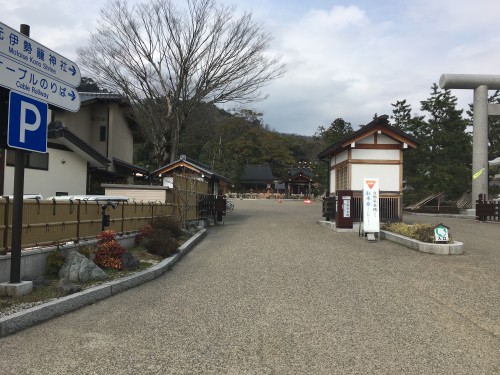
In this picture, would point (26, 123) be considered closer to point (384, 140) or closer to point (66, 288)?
point (66, 288)

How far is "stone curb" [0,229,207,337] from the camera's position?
466 cm

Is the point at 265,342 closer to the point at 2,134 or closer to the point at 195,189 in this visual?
the point at 2,134

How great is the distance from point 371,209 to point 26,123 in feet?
32.4

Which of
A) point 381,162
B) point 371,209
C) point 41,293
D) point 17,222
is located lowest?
point 41,293

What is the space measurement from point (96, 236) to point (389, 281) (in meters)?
5.73

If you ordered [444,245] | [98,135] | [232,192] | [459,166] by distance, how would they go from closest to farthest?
[444,245] < [98,135] < [459,166] < [232,192]

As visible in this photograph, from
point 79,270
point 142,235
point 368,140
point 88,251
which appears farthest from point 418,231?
point 79,270

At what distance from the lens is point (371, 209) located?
516 inches

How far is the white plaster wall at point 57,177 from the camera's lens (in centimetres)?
1555

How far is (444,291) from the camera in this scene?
22.1 feet

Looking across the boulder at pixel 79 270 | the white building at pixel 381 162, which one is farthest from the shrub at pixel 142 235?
the white building at pixel 381 162

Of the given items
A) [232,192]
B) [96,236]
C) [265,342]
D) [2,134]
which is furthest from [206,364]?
[232,192]

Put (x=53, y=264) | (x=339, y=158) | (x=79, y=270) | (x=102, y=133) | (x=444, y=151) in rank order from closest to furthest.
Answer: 1. (x=79, y=270)
2. (x=53, y=264)
3. (x=339, y=158)
4. (x=102, y=133)
5. (x=444, y=151)

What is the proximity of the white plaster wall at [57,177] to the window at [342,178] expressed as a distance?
10.5 metres
